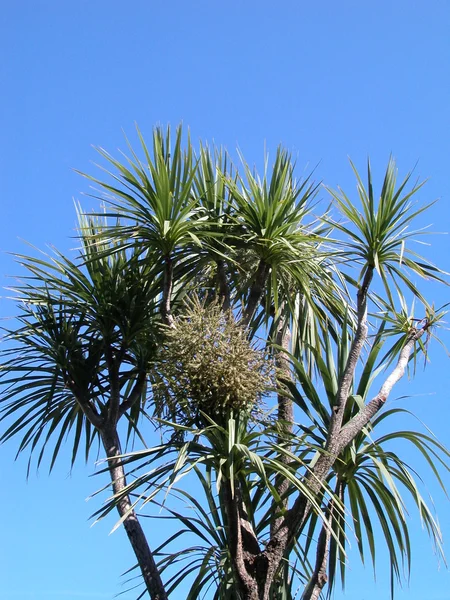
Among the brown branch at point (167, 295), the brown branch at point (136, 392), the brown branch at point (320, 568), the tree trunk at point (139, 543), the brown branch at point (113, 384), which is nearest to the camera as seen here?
the brown branch at point (320, 568)

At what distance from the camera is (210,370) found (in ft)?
17.4

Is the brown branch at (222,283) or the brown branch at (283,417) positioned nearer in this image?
the brown branch at (283,417)

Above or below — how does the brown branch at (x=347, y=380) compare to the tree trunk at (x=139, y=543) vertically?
above

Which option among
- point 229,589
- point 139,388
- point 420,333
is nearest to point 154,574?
point 229,589

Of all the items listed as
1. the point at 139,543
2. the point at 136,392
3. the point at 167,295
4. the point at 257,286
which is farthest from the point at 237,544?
the point at 257,286

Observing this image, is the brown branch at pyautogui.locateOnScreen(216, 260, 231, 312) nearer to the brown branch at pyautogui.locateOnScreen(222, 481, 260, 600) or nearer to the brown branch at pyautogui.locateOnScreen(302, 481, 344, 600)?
the brown branch at pyautogui.locateOnScreen(222, 481, 260, 600)

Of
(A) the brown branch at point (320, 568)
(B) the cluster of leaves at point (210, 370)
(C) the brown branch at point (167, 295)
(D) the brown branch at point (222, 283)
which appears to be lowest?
(A) the brown branch at point (320, 568)

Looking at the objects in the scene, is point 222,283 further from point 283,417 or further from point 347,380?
point 347,380

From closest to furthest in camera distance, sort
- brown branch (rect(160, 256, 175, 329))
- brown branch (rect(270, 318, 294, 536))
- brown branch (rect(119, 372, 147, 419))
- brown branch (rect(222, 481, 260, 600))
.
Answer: brown branch (rect(222, 481, 260, 600))
brown branch (rect(270, 318, 294, 536))
brown branch (rect(160, 256, 175, 329))
brown branch (rect(119, 372, 147, 419))

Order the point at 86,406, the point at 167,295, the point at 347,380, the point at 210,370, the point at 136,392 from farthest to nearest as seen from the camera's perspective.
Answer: the point at 136,392, the point at 86,406, the point at 167,295, the point at 347,380, the point at 210,370

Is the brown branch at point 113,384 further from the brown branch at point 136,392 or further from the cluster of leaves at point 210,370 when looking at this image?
the cluster of leaves at point 210,370

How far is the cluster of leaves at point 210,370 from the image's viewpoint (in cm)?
530

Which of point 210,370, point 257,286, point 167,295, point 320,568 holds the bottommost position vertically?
point 320,568

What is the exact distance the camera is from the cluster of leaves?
5.30 m
